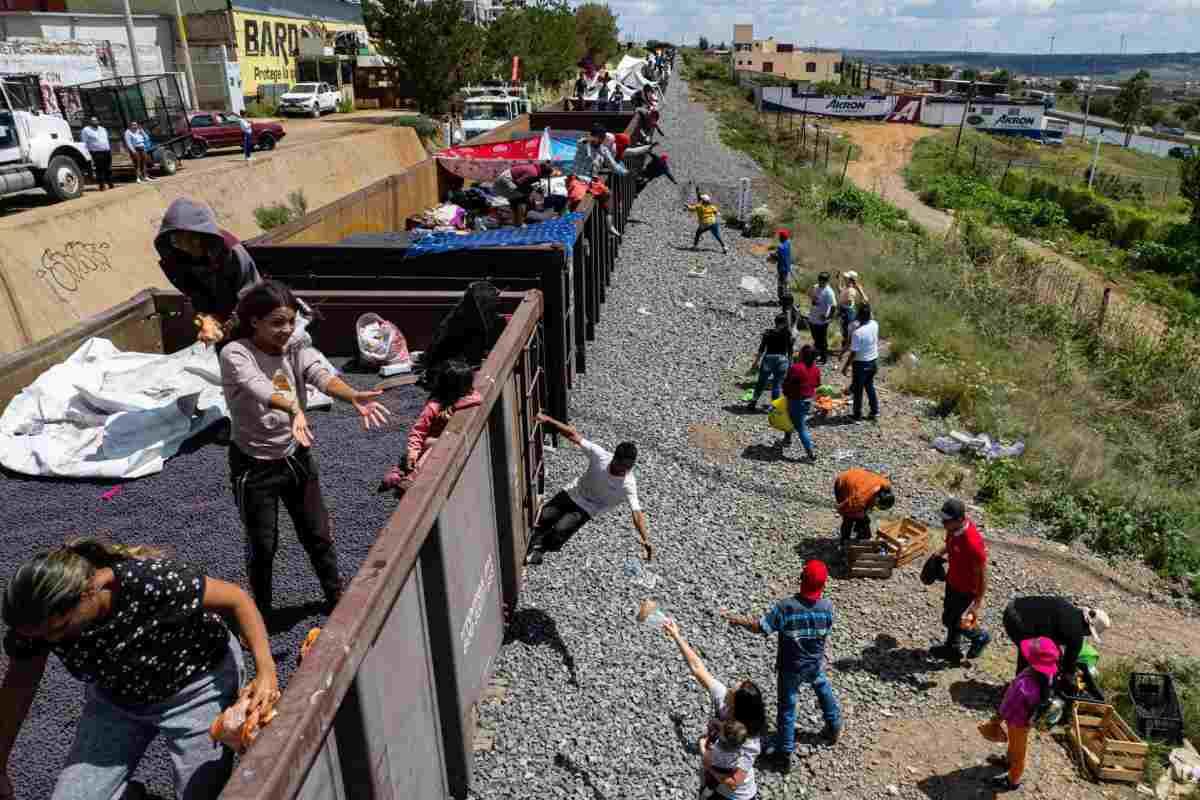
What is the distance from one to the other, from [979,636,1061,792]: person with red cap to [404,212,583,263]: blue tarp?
4.54 m

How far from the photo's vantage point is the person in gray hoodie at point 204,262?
161 inches

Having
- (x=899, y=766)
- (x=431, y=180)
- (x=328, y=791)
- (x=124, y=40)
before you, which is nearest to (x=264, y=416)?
(x=328, y=791)

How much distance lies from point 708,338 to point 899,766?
24.0 feet

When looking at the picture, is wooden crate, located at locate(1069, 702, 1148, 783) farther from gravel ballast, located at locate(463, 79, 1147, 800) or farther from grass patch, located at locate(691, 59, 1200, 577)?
grass patch, located at locate(691, 59, 1200, 577)

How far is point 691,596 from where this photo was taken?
5.98m

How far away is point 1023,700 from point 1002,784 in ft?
2.06

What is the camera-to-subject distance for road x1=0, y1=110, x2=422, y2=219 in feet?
51.3

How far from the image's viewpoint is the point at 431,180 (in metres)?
12.1

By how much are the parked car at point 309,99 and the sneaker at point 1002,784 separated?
40258 mm

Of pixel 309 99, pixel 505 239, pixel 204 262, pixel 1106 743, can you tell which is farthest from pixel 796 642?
pixel 309 99

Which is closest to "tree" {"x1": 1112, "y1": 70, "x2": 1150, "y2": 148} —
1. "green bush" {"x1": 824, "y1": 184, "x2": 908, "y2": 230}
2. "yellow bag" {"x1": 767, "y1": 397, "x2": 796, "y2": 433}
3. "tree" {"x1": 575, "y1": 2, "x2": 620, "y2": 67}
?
"tree" {"x1": 575, "y1": 2, "x2": 620, "y2": 67}

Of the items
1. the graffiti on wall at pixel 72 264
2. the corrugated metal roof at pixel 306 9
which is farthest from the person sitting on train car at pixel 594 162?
the corrugated metal roof at pixel 306 9

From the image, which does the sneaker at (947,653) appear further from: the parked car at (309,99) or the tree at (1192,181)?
the tree at (1192,181)

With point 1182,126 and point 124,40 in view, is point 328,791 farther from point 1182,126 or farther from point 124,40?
point 1182,126
